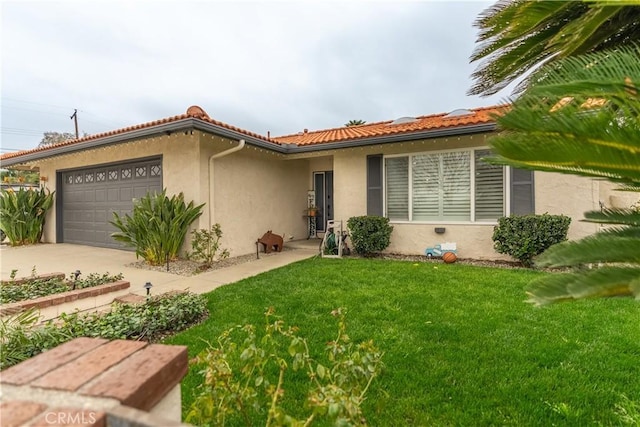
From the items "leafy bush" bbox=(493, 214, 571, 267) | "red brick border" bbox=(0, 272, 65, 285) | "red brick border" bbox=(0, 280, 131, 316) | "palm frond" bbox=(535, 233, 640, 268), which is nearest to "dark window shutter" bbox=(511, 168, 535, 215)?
"leafy bush" bbox=(493, 214, 571, 267)

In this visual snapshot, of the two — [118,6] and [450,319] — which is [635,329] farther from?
[118,6]

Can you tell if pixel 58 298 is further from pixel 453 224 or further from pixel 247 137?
pixel 453 224

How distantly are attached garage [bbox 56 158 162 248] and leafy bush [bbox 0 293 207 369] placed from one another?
560 centimetres

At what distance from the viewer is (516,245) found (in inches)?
271

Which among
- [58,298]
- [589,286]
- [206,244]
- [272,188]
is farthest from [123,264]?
[589,286]

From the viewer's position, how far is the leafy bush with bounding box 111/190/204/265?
753cm

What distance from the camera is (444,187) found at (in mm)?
8188

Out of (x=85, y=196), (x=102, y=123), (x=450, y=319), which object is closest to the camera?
(x=450, y=319)

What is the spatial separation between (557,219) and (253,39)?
9.81 meters

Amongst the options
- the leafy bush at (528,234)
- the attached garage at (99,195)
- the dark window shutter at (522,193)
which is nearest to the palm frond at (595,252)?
the leafy bush at (528,234)

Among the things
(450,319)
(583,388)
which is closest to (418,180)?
(450,319)

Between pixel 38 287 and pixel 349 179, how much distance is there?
23.9 feet

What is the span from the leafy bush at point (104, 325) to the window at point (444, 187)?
5992 mm

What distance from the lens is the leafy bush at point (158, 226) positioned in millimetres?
7531
